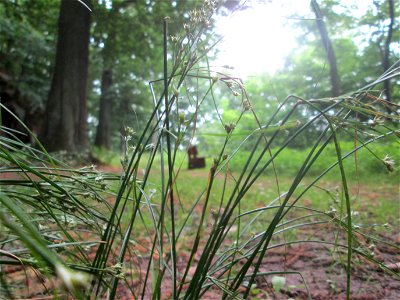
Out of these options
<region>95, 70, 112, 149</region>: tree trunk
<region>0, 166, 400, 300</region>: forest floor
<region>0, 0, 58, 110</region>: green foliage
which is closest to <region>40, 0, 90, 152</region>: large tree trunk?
<region>0, 0, 58, 110</region>: green foliage

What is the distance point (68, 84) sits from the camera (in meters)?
6.19

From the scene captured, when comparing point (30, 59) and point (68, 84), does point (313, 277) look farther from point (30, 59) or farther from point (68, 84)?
point (30, 59)

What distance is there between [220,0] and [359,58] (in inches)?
287

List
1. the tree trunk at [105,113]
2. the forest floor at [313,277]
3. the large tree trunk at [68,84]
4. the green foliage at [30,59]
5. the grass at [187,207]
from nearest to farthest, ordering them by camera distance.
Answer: the grass at [187,207] → the forest floor at [313,277] → the large tree trunk at [68,84] → the green foliage at [30,59] → the tree trunk at [105,113]

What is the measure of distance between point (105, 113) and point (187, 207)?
9.75 m

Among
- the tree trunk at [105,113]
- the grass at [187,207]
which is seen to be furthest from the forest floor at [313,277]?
the tree trunk at [105,113]

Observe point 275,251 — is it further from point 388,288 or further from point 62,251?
point 62,251

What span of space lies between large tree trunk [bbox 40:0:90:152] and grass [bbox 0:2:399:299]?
3.07 meters

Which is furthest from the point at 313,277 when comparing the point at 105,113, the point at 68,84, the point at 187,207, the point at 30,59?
the point at 105,113

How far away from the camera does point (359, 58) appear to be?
729 cm

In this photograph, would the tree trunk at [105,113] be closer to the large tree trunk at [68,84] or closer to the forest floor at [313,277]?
the large tree trunk at [68,84]

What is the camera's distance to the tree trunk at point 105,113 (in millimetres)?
12391

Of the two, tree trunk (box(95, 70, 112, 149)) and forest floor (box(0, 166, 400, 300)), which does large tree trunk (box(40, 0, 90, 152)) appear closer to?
forest floor (box(0, 166, 400, 300))

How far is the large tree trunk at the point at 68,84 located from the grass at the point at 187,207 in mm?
3071
